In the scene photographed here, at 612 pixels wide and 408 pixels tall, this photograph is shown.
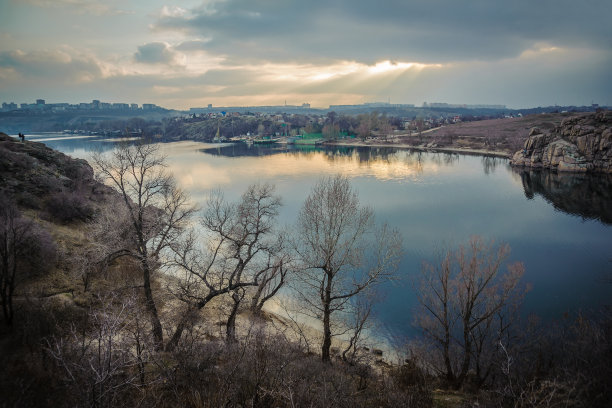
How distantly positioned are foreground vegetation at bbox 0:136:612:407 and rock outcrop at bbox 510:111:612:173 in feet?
157

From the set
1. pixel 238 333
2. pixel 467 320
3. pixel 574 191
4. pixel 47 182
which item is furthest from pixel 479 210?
pixel 47 182

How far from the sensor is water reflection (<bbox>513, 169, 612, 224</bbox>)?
3312 cm

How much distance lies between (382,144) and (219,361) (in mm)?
96643

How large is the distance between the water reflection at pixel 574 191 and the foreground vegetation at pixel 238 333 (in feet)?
74.7

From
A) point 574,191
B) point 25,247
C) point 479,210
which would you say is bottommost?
point 479,210

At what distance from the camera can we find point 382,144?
332 ft

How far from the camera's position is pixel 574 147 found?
54.9 m

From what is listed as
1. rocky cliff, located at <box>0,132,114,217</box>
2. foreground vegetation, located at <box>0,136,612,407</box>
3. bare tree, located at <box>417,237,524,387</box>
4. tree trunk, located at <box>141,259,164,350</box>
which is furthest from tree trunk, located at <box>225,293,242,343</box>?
rocky cliff, located at <box>0,132,114,217</box>

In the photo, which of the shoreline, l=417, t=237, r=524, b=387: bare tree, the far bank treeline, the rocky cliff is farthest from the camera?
the far bank treeline

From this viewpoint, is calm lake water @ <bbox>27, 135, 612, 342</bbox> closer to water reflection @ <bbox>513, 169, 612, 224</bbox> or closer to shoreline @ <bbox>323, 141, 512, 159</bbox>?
water reflection @ <bbox>513, 169, 612, 224</bbox>

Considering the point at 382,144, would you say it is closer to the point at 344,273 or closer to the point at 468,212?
the point at 468,212

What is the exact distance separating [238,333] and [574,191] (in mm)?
43469

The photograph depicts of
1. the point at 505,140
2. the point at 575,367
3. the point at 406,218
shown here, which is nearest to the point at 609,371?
the point at 575,367

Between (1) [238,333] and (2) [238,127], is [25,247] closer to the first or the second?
(1) [238,333]
